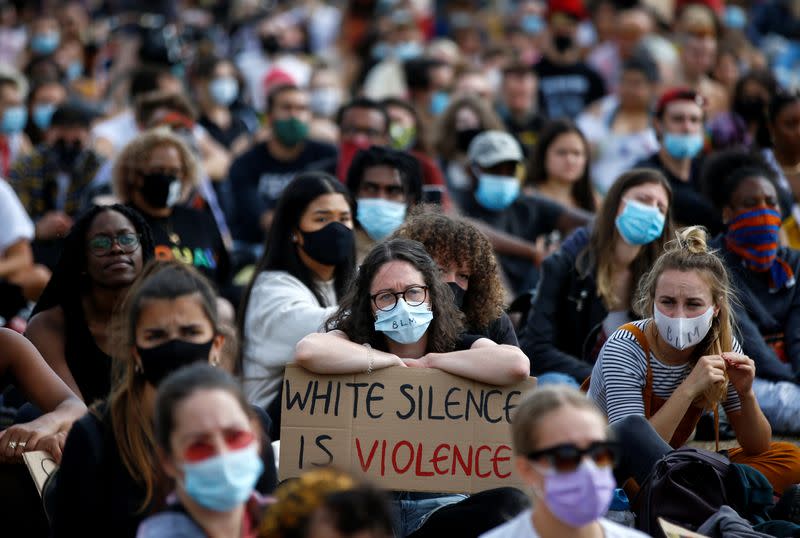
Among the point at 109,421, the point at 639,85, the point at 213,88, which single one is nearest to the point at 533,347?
the point at 109,421

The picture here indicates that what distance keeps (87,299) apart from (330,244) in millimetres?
1247

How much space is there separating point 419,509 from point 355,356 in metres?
0.67

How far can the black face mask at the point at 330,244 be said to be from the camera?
22.1 ft

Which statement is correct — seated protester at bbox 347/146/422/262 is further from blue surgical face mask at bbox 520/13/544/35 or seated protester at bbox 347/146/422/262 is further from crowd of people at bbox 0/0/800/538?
blue surgical face mask at bbox 520/13/544/35

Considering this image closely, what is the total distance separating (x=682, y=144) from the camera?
9.66 m

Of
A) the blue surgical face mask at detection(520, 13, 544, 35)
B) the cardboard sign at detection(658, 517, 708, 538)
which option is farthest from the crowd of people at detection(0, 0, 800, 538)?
the blue surgical face mask at detection(520, 13, 544, 35)

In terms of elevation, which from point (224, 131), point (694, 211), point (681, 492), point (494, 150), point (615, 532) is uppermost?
point (224, 131)

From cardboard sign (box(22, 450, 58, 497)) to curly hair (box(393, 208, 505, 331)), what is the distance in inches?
76.7

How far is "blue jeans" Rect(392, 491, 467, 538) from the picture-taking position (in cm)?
530

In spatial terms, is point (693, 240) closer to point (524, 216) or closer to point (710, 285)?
point (710, 285)

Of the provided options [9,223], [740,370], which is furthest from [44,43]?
[740,370]

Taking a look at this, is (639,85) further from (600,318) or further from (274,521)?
(274,521)

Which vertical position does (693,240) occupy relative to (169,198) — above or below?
below

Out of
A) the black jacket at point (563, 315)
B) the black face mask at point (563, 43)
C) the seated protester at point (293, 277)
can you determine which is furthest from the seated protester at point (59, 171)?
the black face mask at point (563, 43)
